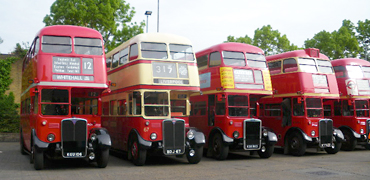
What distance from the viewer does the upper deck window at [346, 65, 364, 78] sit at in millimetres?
20094

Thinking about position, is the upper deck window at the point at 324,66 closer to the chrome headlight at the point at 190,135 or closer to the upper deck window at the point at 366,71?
the upper deck window at the point at 366,71

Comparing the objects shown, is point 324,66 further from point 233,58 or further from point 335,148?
point 233,58

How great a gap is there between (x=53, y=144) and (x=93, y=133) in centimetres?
120

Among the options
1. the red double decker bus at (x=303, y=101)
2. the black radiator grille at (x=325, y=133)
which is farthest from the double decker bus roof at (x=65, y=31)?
the black radiator grille at (x=325, y=133)

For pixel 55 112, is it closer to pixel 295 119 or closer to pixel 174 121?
pixel 174 121

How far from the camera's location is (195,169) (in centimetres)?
1262

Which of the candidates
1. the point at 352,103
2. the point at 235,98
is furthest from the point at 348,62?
the point at 235,98

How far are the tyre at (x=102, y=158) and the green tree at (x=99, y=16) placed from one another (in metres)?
14.8

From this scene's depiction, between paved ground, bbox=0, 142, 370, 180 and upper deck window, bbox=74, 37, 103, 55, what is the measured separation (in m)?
3.59

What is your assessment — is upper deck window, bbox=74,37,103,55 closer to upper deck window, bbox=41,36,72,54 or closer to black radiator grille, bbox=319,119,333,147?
upper deck window, bbox=41,36,72,54

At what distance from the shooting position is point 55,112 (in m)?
12.3

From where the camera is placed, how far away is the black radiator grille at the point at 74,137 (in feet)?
39.2

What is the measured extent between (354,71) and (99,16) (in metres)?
15.4

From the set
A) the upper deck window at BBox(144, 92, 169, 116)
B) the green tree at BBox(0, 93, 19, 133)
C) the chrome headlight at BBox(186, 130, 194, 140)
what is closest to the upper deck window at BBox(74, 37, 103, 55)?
the upper deck window at BBox(144, 92, 169, 116)
